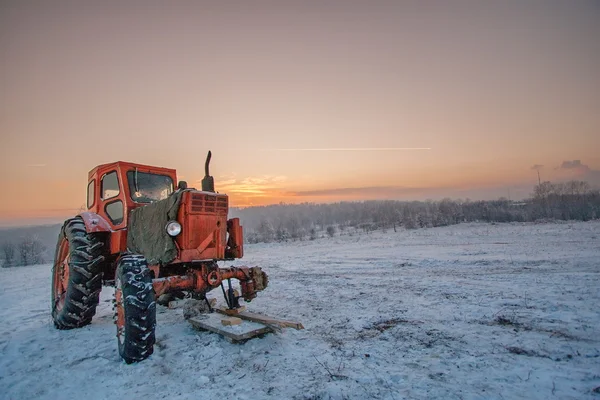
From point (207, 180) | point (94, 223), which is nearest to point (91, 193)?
point (94, 223)

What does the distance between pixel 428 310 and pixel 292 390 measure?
12.5 ft

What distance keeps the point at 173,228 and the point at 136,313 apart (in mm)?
1274

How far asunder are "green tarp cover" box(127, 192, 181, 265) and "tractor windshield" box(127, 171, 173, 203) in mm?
691

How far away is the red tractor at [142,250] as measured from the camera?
4.29 m

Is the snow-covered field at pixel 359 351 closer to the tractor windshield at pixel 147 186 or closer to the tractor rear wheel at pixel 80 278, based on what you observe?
the tractor rear wheel at pixel 80 278

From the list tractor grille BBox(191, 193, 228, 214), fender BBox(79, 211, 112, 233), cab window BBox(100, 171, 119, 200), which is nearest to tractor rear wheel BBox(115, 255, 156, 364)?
tractor grille BBox(191, 193, 228, 214)

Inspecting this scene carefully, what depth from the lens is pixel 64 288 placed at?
6.61 m

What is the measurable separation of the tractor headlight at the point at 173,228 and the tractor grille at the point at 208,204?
1.10 ft

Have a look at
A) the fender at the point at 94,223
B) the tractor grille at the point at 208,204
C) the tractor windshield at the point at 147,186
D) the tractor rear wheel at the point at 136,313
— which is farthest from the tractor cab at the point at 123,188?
the tractor rear wheel at the point at 136,313

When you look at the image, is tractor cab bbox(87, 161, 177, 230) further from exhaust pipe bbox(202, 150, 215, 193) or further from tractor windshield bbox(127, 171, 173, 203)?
exhaust pipe bbox(202, 150, 215, 193)

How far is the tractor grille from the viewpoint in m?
5.05

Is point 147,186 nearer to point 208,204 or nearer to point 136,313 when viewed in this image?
point 208,204

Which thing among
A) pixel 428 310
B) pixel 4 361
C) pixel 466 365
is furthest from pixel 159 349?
pixel 428 310

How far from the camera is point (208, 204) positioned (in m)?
5.23
